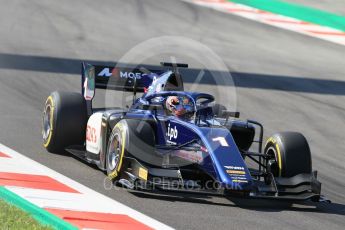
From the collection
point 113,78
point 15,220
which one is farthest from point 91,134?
point 15,220

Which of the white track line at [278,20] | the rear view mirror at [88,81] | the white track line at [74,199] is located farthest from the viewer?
the white track line at [278,20]

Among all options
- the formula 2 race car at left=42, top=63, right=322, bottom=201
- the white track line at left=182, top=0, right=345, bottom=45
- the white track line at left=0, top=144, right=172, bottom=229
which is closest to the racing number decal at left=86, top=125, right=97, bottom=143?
the formula 2 race car at left=42, top=63, right=322, bottom=201

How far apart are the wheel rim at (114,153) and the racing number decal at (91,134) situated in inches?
31.6

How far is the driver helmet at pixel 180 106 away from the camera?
451 inches

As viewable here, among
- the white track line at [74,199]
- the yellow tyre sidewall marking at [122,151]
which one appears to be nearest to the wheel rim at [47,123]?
the white track line at [74,199]

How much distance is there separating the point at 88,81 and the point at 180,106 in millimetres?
2296

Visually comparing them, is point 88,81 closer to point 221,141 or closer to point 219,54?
point 221,141

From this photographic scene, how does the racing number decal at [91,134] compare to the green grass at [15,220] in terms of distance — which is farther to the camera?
the racing number decal at [91,134]

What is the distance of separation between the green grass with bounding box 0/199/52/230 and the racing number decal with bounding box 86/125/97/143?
3.03 m

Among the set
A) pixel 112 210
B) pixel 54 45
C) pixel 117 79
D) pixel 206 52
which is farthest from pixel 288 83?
pixel 112 210

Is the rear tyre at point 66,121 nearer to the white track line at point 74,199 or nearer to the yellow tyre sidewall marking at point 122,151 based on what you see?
the white track line at point 74,199

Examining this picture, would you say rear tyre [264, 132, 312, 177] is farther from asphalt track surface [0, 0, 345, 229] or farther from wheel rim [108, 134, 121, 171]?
wheel rim [108, 134, 121, 171]

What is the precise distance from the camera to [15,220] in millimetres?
8758

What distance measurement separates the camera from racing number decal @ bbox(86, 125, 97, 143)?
12.2 metres
